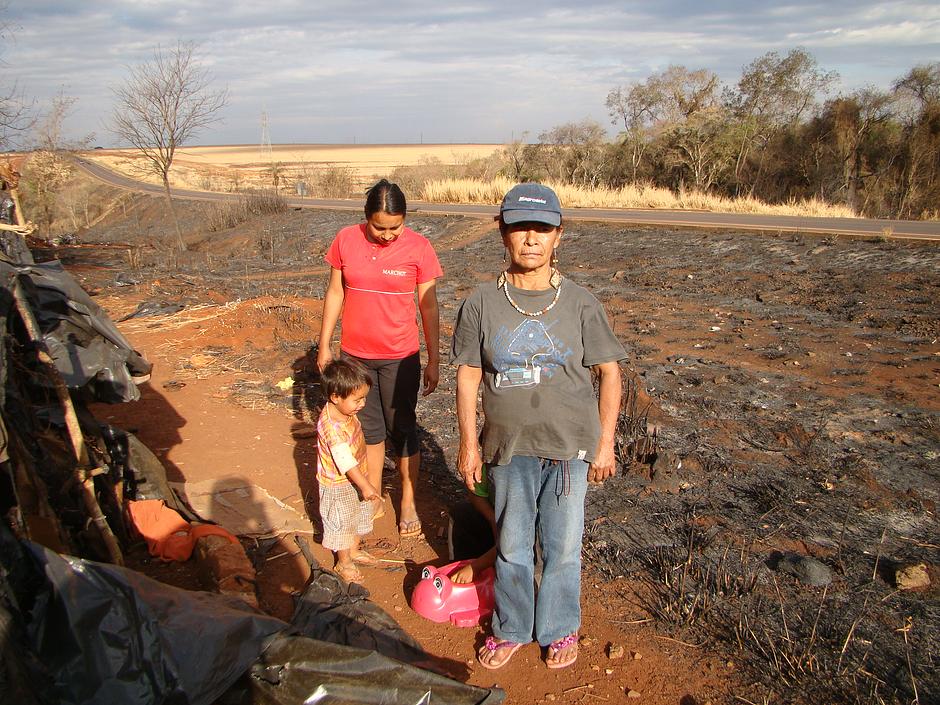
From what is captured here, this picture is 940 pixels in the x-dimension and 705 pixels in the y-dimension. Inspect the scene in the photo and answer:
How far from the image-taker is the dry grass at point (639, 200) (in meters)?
18.9

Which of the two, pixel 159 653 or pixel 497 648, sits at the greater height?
pixel 159 653

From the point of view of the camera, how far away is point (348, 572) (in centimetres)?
355

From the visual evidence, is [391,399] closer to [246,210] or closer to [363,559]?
[363,559]

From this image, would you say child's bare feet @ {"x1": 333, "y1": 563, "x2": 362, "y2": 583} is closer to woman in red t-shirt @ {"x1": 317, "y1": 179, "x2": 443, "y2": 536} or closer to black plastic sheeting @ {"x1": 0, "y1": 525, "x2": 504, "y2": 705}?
woman in red t-shirt @ {"x1": 317, "y1": 179, "x2": 443, "y2": 536}

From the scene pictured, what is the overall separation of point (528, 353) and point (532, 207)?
55 centimetres

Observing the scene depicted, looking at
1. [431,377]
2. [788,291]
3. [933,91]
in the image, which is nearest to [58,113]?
[788,291]

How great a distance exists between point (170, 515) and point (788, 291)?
965 centimetres

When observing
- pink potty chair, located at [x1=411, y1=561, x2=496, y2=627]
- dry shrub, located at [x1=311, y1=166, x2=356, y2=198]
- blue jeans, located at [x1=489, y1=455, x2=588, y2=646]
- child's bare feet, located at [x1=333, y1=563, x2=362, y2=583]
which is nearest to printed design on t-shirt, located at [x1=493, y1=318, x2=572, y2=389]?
blue jeans, located at [x1=489, y1=455, x2=588, y2=646]

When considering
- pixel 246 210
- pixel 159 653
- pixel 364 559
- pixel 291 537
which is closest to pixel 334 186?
pixel 246 210

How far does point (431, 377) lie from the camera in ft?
12.3

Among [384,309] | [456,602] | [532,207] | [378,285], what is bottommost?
[456,602]

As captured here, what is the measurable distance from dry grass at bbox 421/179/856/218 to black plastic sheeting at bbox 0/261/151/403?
17896 mm

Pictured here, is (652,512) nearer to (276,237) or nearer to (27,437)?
(27,437)

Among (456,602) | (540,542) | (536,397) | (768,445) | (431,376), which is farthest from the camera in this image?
(768,445)
